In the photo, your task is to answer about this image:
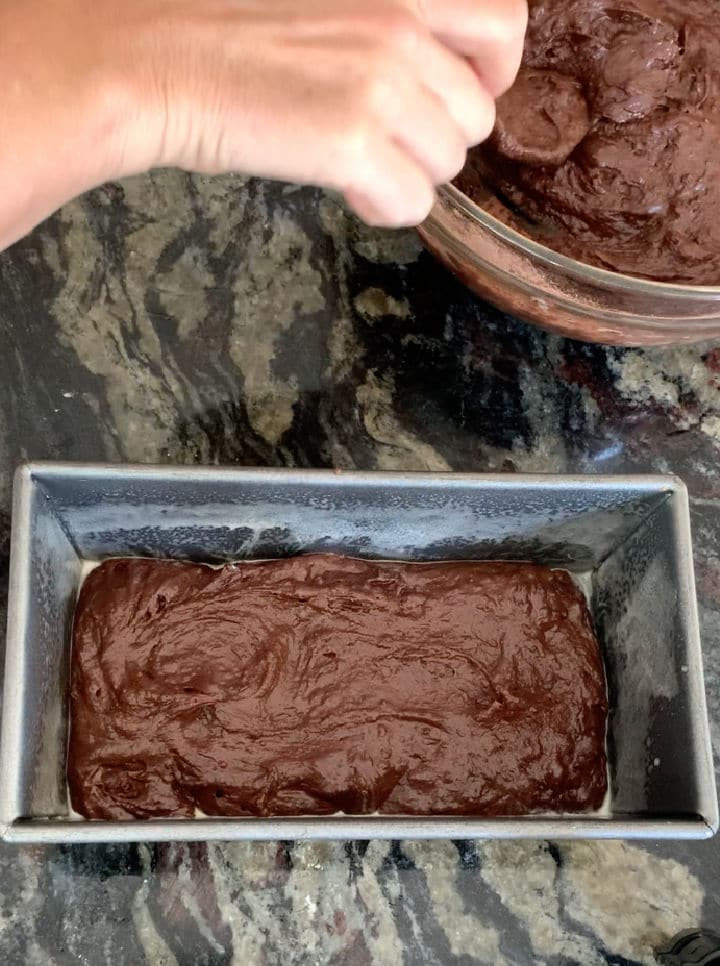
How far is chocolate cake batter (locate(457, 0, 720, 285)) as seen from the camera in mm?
1046

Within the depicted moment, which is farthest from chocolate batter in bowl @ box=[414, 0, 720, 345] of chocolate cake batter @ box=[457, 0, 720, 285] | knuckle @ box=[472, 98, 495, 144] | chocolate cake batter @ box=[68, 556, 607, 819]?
chocolate cake batter @ box=[68, 556, 607, 819]

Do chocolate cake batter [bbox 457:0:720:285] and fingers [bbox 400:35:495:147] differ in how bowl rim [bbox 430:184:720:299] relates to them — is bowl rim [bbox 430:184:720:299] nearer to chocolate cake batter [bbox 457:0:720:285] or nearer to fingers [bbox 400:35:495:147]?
chocolate cake batter [bbox 457:0:720:285]

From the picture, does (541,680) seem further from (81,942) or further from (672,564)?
(81,942)

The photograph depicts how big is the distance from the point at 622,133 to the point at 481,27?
→ 1.14 feet

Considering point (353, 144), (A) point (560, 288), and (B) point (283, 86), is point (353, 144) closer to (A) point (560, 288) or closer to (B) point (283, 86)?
(B) point (283, 86)

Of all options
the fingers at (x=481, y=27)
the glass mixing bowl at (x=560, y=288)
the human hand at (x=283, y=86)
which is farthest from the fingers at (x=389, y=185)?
the glass mixing bowl at (x=560, y=288)

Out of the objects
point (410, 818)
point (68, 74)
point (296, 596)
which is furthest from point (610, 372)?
point (68, 74)

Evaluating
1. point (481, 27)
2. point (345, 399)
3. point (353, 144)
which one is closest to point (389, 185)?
point (353, 144)

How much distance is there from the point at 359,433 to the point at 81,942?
0.73 meters

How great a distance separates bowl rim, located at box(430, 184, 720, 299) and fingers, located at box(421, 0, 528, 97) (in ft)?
0.68

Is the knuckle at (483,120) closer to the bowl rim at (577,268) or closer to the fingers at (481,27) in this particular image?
the fingers at (481,27)

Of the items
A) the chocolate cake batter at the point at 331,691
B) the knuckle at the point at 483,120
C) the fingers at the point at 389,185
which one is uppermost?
the knuckle at the point at 483,120

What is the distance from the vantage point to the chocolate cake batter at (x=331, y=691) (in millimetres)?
1069

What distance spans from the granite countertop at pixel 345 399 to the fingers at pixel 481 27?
518 mm
